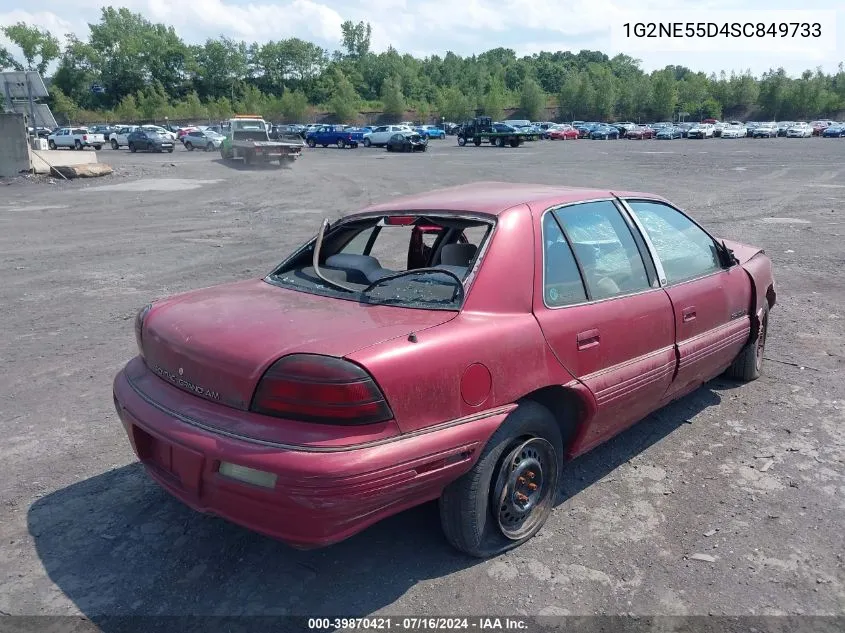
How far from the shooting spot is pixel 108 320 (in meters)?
6.95

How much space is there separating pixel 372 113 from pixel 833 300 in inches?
4126

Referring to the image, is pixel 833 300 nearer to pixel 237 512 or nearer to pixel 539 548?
pixel 539 548

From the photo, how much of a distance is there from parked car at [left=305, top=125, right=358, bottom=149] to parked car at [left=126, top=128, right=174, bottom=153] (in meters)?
13.0

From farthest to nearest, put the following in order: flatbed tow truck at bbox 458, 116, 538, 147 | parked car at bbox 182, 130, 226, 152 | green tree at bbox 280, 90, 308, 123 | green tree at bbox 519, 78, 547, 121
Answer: green tree at bbox 519, 78, 547, 121 < green tree at bbox 280, 90, 308, 123 < flatbed tow truck at bbox 458, 116, 538, 147 < parked car at bbox 182, 130, 226, 152

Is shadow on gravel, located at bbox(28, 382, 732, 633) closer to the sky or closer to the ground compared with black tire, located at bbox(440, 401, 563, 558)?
closer to the ground

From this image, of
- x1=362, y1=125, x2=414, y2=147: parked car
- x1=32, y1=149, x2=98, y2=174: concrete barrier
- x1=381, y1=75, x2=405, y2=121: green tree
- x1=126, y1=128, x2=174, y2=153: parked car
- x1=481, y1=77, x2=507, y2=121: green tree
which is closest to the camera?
x1=32, y1=149, x2=98, y2=174: concrete barrier

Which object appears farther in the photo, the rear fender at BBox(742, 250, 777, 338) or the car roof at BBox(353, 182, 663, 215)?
the rear fender at BBox(742, 250, 777, 338)

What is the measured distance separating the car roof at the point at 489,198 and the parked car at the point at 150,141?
157ft

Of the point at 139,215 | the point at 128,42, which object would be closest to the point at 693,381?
the point at 139,215

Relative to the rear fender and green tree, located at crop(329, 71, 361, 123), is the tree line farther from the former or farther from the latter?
the rear fender

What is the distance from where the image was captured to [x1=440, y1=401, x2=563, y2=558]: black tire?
2908mm

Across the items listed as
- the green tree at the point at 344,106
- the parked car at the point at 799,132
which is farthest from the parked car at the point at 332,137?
the parked car at the point at 799,132

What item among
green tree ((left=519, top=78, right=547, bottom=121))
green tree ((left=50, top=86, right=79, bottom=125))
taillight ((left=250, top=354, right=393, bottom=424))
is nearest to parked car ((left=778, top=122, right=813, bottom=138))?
green tree ((left=519, top=78, right=547, bottom=121))

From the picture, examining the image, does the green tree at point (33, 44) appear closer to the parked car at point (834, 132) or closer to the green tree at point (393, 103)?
the green tree at point (393, 103)
